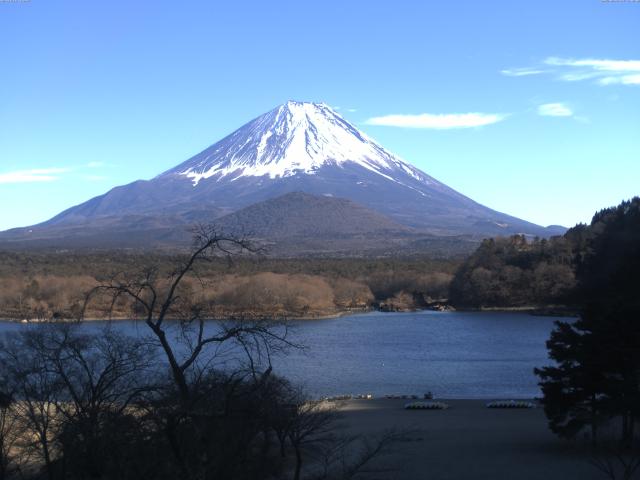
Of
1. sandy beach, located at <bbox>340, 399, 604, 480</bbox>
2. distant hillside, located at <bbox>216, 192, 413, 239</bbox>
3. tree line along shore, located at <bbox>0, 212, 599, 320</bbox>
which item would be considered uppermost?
distant hillside, located at <bbox>216, 192, 413, 239</bbox>

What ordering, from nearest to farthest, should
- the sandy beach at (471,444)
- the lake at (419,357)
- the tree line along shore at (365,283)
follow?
the sandy beach at (471,444) < the lake at (419,357) < the tree line along shore at (365,283)

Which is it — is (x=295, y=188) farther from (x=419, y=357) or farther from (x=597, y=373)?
(x=597, y=373)

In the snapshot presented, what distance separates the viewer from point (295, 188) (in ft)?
524

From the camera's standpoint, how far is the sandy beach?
13.3 metres

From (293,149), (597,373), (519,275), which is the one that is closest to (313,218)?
(293,149)

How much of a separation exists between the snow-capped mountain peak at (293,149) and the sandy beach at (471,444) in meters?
149

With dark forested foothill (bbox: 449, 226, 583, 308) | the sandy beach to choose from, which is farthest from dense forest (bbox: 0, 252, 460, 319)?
the sandy beach

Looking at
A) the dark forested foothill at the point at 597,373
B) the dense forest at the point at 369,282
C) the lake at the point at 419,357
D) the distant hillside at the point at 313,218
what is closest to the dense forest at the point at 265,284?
the dense forest at the point at 369,282

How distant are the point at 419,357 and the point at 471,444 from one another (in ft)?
56.1

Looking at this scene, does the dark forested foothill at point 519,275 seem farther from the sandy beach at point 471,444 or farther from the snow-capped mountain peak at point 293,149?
the snow-capped mountain peak at point 293,149

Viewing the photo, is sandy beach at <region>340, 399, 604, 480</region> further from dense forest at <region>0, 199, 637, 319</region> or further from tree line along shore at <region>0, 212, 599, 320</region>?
tree line along shore at <region>0, 212, 599, 320</region>

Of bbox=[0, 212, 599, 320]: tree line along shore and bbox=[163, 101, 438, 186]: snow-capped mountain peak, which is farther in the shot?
bbox=[163, 101, 438, 186]: snow-capped mountain peak

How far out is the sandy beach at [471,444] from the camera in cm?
1330

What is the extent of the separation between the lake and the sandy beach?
2651mm
